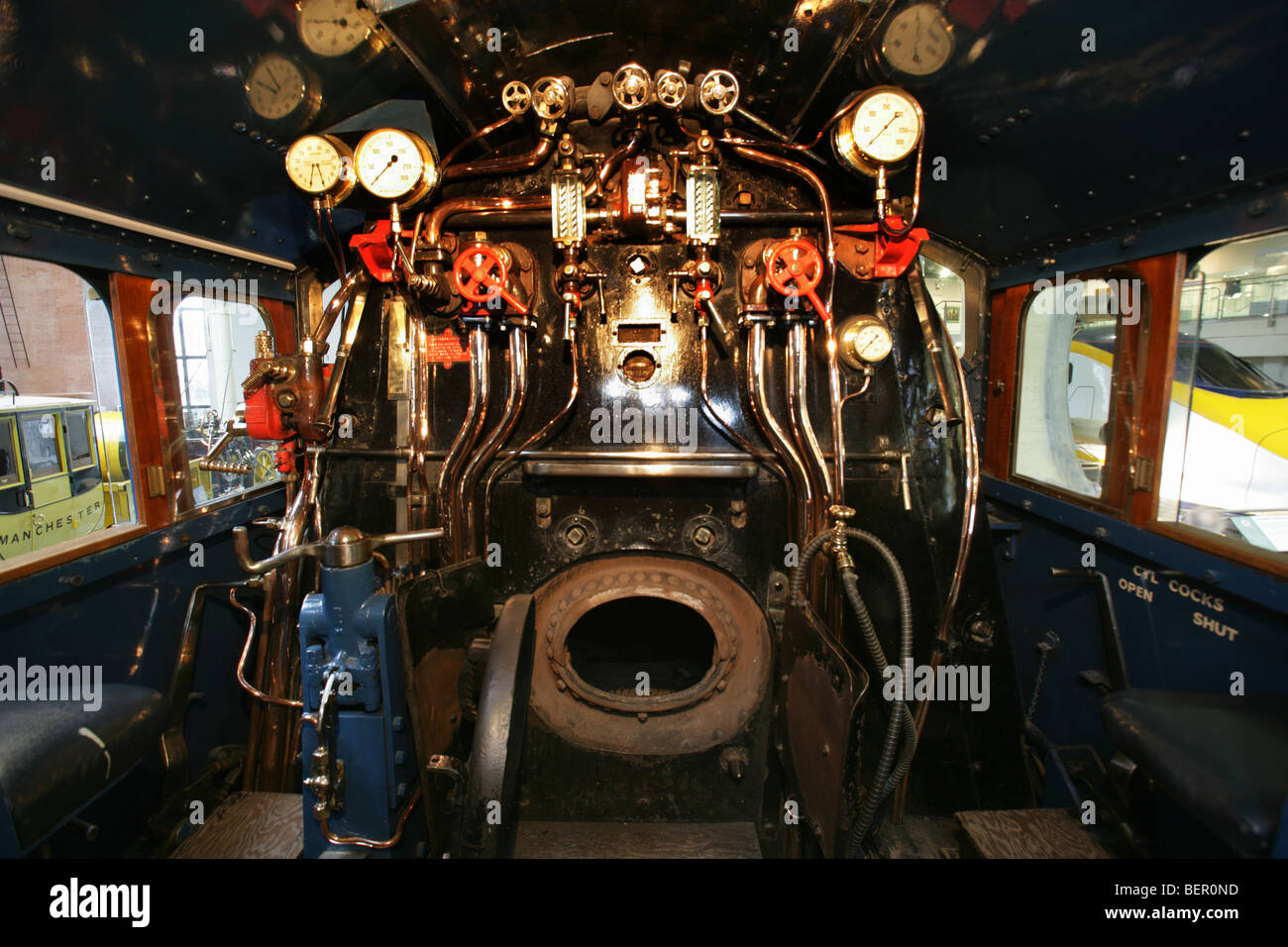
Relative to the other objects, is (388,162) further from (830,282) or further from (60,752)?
(60,752)

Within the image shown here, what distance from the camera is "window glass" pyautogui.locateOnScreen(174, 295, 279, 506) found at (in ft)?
11.2

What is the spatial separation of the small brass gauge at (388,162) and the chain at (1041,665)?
14.7 feet

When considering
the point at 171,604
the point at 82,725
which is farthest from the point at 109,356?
the point at 82,725

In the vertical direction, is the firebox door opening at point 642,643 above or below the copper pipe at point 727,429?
Answer: below

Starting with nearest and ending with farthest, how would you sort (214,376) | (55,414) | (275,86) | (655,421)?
(275,86), (655,421), (214,376), (55,414)

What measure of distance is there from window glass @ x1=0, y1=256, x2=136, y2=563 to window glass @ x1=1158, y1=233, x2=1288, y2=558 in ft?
17.7

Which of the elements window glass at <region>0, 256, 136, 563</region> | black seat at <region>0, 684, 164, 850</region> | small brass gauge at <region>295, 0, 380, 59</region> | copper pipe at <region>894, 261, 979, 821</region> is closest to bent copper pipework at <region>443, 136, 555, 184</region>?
small brass gauge at <region>295, 0, 380, 59</region>

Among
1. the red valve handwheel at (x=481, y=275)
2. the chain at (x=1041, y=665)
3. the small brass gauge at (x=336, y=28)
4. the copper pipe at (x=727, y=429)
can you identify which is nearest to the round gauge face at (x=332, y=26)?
the small brass gauge at (x=336, y=28)

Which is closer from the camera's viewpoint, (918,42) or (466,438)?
(918,42)

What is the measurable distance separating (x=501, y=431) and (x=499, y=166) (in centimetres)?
150

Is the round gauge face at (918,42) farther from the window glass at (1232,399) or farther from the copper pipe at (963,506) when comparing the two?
the window glass at (1232,399)

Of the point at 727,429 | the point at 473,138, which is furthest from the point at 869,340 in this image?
the point at 473,138

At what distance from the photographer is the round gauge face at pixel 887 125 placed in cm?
262

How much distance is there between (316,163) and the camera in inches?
113
